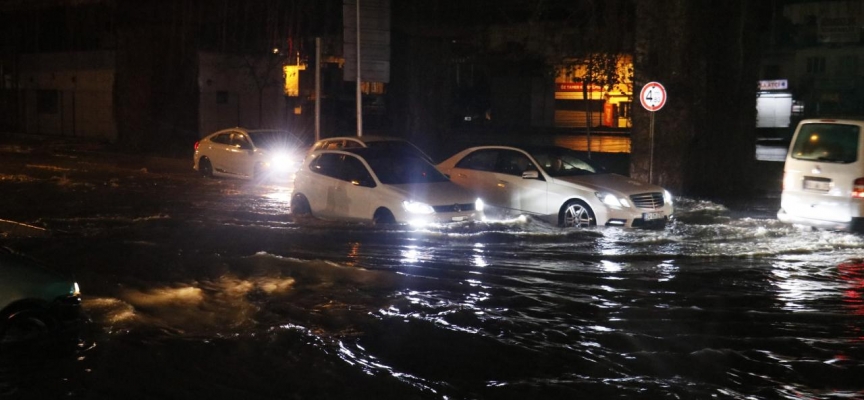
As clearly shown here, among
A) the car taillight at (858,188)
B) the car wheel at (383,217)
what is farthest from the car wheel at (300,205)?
the car taillight at (858,188)

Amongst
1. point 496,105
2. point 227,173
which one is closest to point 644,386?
point 227,173

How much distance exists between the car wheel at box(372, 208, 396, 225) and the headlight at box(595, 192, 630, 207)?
11.2ft

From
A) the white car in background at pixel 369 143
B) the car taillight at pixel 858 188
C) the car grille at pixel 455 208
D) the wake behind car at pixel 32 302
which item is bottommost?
the wake behind car at pixel 32 302

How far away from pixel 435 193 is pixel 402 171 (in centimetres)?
94

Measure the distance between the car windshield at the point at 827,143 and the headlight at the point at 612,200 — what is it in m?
2.69

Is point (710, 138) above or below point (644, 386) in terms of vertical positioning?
above

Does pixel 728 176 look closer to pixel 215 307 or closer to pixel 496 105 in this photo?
pixel 215 307

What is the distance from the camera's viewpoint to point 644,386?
22.9 ft

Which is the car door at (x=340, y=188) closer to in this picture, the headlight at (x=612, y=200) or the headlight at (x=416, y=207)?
the headlight at (x=416, y=207)

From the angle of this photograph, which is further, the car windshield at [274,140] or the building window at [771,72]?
the building window at [771,72]

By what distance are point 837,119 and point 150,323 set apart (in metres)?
10.4

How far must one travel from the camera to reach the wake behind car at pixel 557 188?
1534 centimetres

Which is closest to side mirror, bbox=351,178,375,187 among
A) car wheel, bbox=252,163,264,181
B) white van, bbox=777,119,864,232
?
white van, bbox=777,119,864,232

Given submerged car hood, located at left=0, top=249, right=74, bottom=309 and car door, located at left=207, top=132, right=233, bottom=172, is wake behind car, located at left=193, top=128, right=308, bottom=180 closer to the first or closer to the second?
car door, located at left=207, top=132, right=233, bottom=172
